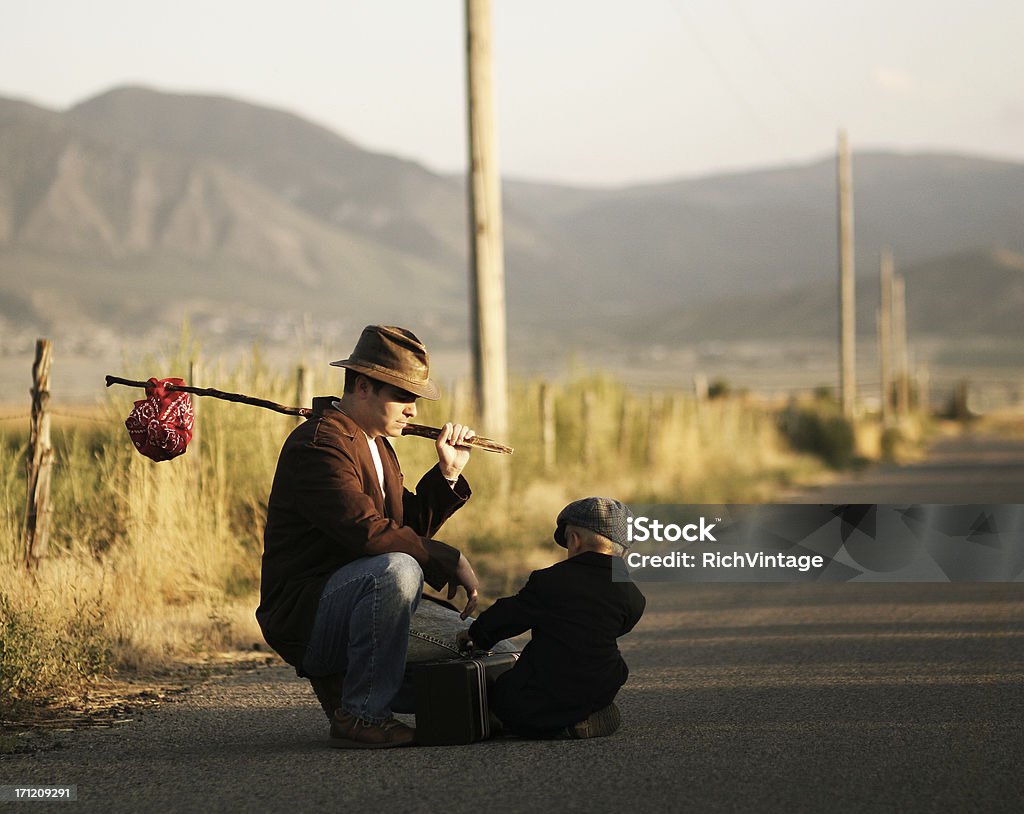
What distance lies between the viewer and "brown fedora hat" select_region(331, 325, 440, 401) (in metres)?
7.01

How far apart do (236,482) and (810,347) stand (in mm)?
163029

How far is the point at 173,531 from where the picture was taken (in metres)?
11.4

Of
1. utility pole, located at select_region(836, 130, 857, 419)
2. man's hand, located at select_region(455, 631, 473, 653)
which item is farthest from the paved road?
utility pole, located at select_region(836, 130, 857, 419)

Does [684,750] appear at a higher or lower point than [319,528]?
lower

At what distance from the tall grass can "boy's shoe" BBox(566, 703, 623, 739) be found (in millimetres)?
2920

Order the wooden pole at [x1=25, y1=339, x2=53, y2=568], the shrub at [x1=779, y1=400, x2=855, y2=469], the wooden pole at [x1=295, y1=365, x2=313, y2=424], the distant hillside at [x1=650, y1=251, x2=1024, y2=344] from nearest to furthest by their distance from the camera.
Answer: the wooden pole at [x1=25, y1=339, x2=53, y2=568] < the wooden pole at [x1=295, y1=365, x2=313, y2=424] < the shrub at [x1=779, y1=400, x2=855, y2=469] < the distant hillside at [x1=650, y1=251, x2=1024, y2=344]

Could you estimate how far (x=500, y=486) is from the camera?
54.7 feet

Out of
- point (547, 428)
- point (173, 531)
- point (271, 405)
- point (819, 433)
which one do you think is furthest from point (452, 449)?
point (819, 433)

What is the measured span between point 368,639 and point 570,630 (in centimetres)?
87

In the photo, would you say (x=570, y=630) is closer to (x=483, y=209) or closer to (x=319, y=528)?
(x=319, y=528)

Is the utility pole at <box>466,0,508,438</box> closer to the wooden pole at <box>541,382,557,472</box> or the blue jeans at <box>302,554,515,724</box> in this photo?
the wooden pole at <box>541,382,557,472</box>

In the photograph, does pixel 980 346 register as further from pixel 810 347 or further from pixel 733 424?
pixel 733 424

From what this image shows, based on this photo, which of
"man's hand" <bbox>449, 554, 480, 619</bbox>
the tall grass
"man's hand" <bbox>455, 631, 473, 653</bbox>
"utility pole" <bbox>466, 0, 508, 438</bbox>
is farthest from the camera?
"utility pole" <bbox>466, 0, 508, 438</bbox>

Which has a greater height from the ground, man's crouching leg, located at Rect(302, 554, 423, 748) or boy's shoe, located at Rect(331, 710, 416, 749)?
man's crouching leg, located at Rect(302, 554, 423, 748)
